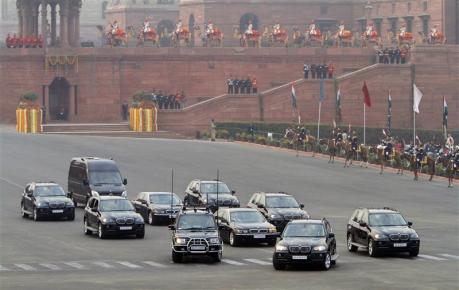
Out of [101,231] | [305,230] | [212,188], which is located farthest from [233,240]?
[212,188]

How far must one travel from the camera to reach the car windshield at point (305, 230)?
4118 centimetres

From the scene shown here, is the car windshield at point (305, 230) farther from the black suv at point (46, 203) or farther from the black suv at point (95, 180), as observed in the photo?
the black suv at point (95, 180)

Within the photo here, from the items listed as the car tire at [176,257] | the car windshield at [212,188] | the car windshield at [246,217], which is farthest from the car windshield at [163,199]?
the car tire at [176,257]

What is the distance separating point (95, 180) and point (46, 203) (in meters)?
4.25

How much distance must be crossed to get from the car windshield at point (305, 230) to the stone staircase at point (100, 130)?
174 ft

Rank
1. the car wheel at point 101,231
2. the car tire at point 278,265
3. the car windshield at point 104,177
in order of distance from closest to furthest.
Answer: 1. the car tire at point 278,265
2. the car wheel at point 101,231
3. the car windshield at point 104,177

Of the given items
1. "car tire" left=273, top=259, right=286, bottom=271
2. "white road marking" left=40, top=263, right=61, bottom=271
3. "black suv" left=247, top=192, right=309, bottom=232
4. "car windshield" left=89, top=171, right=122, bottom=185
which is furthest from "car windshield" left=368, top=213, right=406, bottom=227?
"car windshield" left=89, top=171, right=122, bottom=185

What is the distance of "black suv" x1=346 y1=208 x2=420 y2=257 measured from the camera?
141ft

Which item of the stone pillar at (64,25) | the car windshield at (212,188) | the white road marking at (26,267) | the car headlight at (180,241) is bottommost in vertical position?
the white road marking at (26,267)

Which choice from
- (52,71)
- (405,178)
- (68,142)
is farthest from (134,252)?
(52,71)

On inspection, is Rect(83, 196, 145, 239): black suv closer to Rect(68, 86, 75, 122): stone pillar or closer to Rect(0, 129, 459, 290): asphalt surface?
Rect(0, 129, 459, 290): asphalt surface

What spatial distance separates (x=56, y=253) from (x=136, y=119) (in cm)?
5202

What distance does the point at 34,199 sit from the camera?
54531mm

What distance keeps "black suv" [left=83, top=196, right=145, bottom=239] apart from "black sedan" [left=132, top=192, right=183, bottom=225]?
3.36 meters
